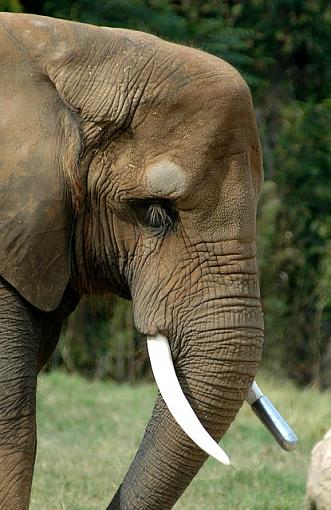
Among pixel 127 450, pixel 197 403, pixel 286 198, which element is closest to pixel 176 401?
pixel 197 403

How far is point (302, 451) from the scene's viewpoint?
32.5 ft

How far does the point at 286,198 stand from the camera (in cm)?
1727

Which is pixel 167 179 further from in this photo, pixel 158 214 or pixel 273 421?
pixel 273 421

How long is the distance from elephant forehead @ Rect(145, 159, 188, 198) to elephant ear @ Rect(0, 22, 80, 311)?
0.29 metres

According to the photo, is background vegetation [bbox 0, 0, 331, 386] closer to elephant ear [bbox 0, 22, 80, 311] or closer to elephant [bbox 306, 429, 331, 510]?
elephant [bbox 306, 429, 331, 510]

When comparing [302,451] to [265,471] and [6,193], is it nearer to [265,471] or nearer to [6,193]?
[265,471]

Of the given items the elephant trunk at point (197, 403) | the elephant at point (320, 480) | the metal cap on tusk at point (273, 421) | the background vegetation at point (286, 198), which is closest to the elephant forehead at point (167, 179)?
the elephant trunk at point (197, 403)

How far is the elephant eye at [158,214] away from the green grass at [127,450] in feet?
8.45

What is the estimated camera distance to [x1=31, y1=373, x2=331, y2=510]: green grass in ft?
25.6

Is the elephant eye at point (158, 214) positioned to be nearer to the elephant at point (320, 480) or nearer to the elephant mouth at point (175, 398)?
the elephant mouth at point (175, 398)

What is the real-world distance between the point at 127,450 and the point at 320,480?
261 centimetres

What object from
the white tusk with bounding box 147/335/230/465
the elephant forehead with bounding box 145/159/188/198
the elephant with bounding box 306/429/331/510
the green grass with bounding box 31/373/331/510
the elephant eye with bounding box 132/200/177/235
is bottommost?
the green grass with bounding box 31/373/331/510

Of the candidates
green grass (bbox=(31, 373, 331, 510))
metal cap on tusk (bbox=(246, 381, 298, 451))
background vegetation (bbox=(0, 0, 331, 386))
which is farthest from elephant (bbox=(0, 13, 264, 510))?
background vegetation (bbox=(0, 0, 331, 386))

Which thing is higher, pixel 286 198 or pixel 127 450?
pixel 127 450
